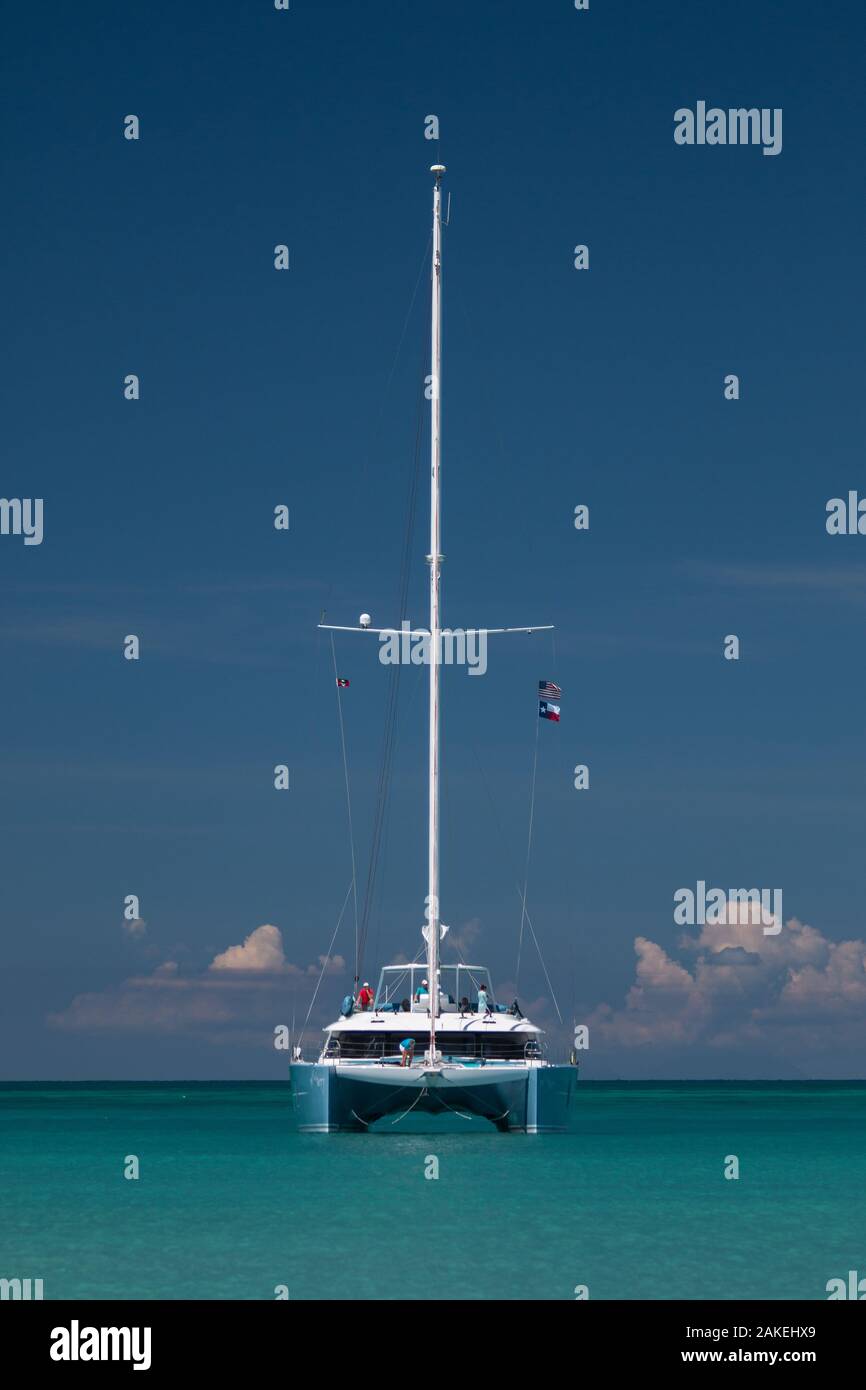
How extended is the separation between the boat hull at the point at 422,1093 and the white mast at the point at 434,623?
2401 millimetres

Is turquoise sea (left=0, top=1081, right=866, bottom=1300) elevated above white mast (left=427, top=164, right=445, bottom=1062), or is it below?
below

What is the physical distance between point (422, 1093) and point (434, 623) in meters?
14.7

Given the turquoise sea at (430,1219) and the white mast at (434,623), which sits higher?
the white mast at (434,623)

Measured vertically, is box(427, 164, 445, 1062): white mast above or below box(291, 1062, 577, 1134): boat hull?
above

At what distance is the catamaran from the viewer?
5434 centimetres

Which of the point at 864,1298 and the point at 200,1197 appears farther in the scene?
the point at 200,1197

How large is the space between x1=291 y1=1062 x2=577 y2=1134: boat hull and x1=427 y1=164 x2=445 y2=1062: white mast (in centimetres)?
240

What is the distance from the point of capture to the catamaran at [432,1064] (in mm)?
54344

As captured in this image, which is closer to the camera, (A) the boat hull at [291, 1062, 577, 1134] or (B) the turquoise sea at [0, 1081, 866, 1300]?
(B) the turquoise sea at [0, 1081, 866, 1300]

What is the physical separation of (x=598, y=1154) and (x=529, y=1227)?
2591 cm

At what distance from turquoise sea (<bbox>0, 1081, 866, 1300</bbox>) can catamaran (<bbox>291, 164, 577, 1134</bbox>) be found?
4.74ft
